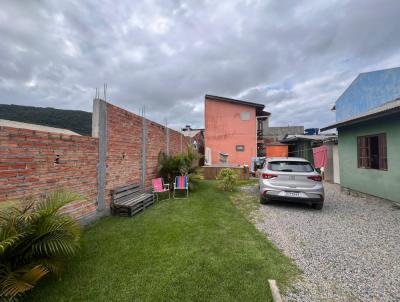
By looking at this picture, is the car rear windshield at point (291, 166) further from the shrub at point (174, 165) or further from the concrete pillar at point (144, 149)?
the concrete pillar at point (144, 149)

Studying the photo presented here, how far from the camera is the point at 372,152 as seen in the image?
7.14 m

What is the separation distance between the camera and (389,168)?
620 centimetres

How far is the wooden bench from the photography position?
16.7 ft

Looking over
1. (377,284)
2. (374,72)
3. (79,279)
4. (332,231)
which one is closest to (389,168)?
(332,231)

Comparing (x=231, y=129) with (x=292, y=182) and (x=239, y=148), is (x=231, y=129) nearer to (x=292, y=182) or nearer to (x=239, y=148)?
(x=239, y=148)

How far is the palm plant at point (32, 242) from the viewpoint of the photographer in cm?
203

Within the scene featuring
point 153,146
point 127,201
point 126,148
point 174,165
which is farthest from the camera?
point 174,165

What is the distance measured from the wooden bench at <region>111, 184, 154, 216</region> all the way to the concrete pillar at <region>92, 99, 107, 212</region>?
0.35 m

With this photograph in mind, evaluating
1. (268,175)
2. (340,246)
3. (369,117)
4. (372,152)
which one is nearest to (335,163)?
(372,152)

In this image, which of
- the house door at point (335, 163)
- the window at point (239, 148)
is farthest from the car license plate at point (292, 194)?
the window at point (239, 148)

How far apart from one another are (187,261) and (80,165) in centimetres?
320

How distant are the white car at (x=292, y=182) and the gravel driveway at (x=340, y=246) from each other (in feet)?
1.50

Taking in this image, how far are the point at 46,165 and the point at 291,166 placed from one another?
6392mm

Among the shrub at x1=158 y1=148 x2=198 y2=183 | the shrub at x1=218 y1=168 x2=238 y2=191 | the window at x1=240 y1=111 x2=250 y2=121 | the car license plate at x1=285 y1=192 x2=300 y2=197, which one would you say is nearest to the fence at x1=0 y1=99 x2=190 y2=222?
the shrub at x1=158 y1=148 x2=198 y2=183
